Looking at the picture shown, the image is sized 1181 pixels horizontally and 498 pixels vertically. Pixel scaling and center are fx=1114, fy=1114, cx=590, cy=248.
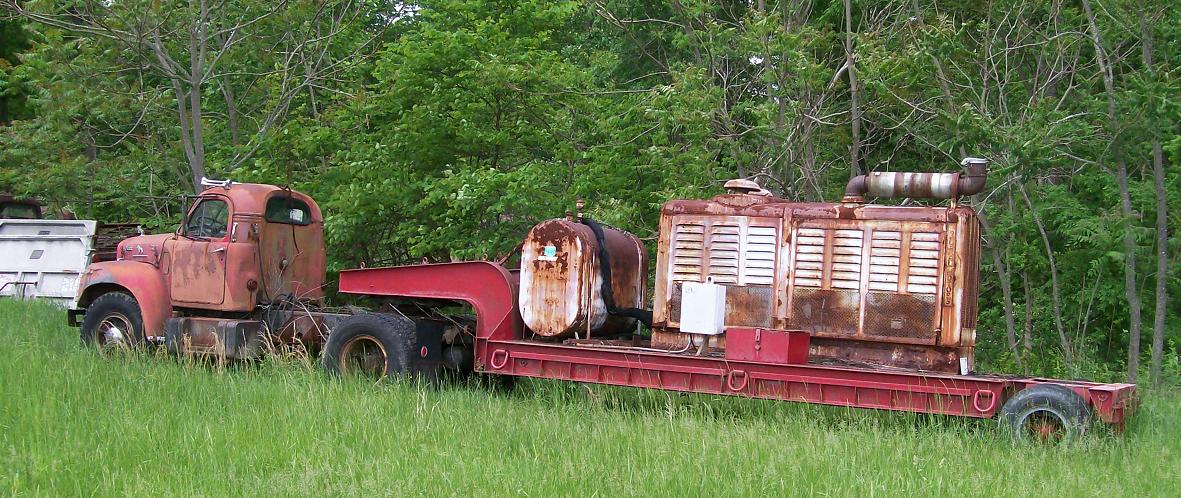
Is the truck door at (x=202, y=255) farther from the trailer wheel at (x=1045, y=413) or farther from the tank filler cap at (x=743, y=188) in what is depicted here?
the trailer wheel at (x=1045, y=413)

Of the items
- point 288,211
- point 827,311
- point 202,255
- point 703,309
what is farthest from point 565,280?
point 202,255

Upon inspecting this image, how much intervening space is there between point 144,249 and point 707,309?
668cm

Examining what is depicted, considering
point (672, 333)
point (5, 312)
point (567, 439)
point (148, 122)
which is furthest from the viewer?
point (148, 122)

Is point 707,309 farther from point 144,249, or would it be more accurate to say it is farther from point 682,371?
point 144,249

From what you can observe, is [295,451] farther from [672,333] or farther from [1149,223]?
[1149,223]

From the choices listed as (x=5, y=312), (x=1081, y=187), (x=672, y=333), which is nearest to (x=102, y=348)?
(x=5, y=312)

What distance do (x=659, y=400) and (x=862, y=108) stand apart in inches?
235

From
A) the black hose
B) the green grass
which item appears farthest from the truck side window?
the black hose

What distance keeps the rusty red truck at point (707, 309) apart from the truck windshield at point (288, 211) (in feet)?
0.55

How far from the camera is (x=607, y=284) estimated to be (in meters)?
10.3

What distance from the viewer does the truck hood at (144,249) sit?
12320 mm

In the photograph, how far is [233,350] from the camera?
1163cm

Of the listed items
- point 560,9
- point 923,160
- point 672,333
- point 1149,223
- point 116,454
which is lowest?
point 116,454

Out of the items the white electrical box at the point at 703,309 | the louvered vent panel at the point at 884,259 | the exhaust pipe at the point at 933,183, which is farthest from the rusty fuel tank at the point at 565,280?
the exhaust pipe at the point at 933,183
